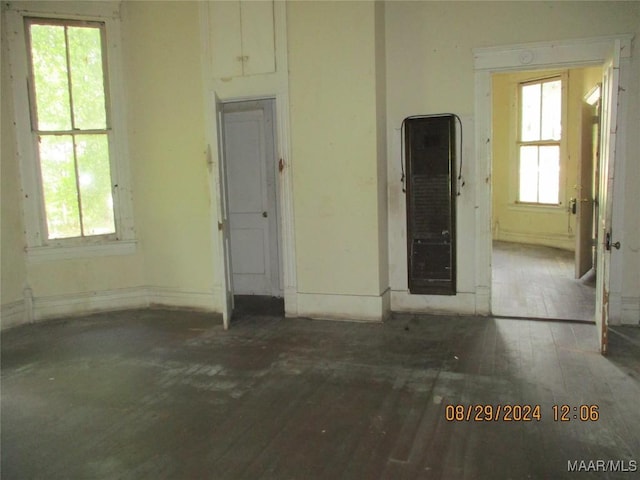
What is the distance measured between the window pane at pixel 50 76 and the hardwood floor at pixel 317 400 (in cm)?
211

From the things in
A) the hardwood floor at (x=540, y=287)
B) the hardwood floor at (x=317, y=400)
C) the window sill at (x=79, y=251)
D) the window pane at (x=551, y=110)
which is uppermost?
the window pane at (x=551, y=110)

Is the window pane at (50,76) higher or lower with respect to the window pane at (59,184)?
higher

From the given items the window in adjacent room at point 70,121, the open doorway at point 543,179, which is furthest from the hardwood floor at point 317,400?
the open doorway at point 543,179

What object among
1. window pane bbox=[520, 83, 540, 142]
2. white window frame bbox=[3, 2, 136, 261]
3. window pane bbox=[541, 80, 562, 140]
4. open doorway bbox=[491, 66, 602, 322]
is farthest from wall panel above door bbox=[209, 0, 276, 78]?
window pane bbox=[520, 83, 540, 142]

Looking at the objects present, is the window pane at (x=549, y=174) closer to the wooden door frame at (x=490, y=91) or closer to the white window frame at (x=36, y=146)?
the wooden door frame at (x=490, y=91)

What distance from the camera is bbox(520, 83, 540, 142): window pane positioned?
8570mm

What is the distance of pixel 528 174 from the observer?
8.77m

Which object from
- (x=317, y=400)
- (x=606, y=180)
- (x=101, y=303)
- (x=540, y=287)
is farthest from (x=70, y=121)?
(x=540, y=287)

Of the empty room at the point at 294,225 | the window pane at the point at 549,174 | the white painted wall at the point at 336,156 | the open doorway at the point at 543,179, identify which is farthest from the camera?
the window pane at the point at 549,174

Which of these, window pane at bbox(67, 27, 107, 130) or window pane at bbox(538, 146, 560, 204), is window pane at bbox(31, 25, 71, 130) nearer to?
window pane at bbox(67, 27, 107, 130)

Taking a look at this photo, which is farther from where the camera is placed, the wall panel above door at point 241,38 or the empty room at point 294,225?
the wall panel above door at point 241,38

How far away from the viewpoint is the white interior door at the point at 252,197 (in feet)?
18.6

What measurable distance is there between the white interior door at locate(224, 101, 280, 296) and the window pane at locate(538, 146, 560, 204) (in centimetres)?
518

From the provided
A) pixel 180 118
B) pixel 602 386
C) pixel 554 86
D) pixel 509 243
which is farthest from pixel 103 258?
pixel 554 86
